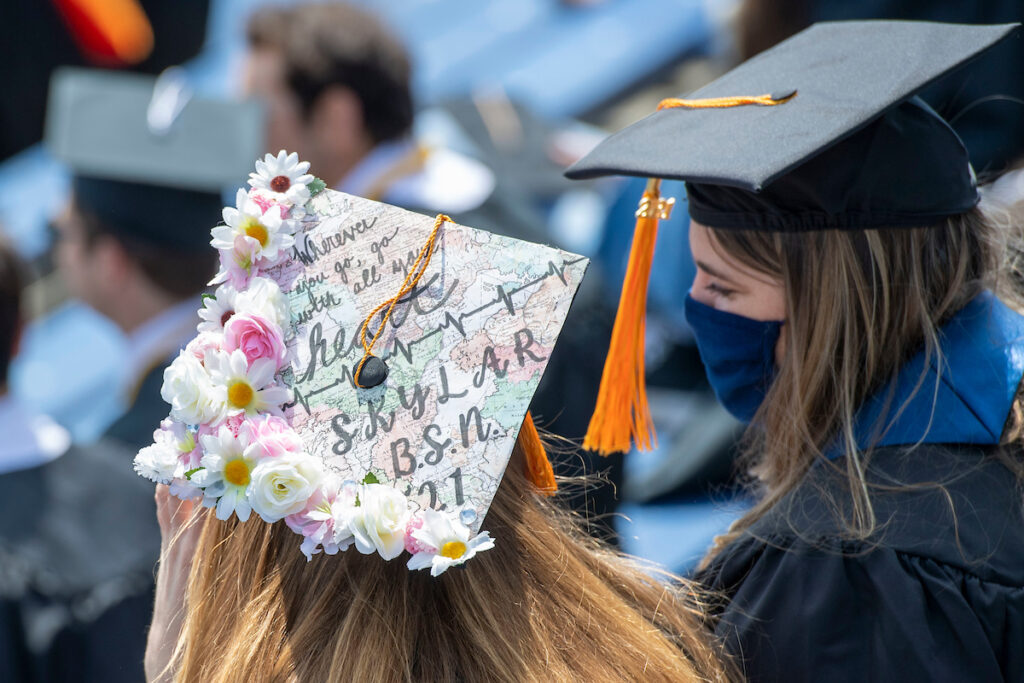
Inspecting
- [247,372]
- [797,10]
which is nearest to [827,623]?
[247,372]

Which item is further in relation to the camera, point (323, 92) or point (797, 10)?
point (323, 92)

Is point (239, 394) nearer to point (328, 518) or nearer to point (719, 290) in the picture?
point (328, 518)

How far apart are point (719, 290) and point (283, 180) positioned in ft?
2.63

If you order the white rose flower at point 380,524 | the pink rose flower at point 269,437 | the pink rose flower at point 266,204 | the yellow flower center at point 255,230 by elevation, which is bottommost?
the white rose flower at point 380,524

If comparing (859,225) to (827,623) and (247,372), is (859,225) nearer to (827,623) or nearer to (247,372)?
(827,623)

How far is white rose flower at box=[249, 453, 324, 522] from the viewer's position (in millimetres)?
1125

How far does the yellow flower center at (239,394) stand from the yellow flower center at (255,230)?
0.19 meters

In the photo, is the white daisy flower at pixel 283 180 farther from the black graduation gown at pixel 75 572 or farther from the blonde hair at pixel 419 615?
the black graduation gown at pixel 75 572

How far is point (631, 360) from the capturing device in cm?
182

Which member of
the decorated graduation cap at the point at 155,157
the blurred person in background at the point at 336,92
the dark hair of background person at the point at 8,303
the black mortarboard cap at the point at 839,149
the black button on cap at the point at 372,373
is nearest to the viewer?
the black button on cap at the point at 372,373

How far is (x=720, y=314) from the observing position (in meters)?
1.74

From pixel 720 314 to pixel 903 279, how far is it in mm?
316

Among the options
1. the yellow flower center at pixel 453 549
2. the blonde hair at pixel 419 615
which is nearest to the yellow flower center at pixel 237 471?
the blonde hair at pixel 419 615

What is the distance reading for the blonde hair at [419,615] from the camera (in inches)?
46.5
